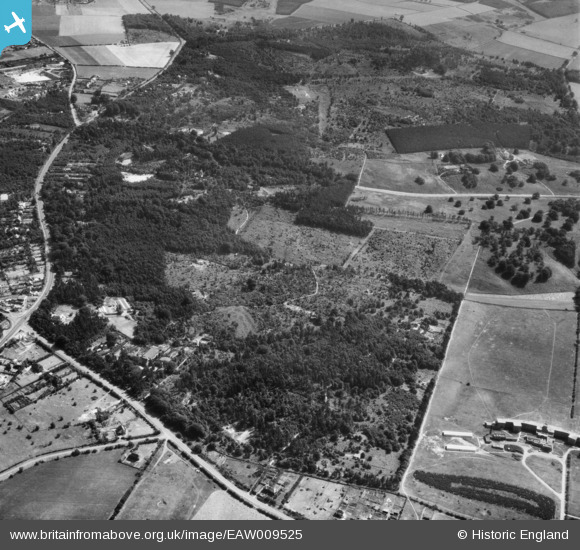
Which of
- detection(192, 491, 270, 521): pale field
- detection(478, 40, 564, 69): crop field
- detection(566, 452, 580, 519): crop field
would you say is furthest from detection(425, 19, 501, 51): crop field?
detection(192, 491, 270, 521): pale field

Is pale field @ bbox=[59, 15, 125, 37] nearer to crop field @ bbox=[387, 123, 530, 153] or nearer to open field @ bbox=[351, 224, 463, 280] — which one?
crop field @ bbox=[387, 123, 530, 153]

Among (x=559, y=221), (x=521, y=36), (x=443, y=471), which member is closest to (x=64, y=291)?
(x=443, y=471)

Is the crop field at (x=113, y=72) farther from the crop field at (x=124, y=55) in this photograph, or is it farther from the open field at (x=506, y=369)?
the open field at (x=506, y=369)

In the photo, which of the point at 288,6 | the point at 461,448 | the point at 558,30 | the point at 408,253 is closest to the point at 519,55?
the point at 558,30

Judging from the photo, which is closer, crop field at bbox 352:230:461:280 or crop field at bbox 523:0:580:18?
crop field at bbox 352:230:461:280

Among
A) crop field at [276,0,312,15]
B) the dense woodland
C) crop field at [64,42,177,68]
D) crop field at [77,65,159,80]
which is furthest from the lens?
crop field at [276,0,312,15]

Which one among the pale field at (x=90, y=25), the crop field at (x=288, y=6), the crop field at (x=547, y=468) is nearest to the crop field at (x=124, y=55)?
the pale field at (x=90, y=25)
